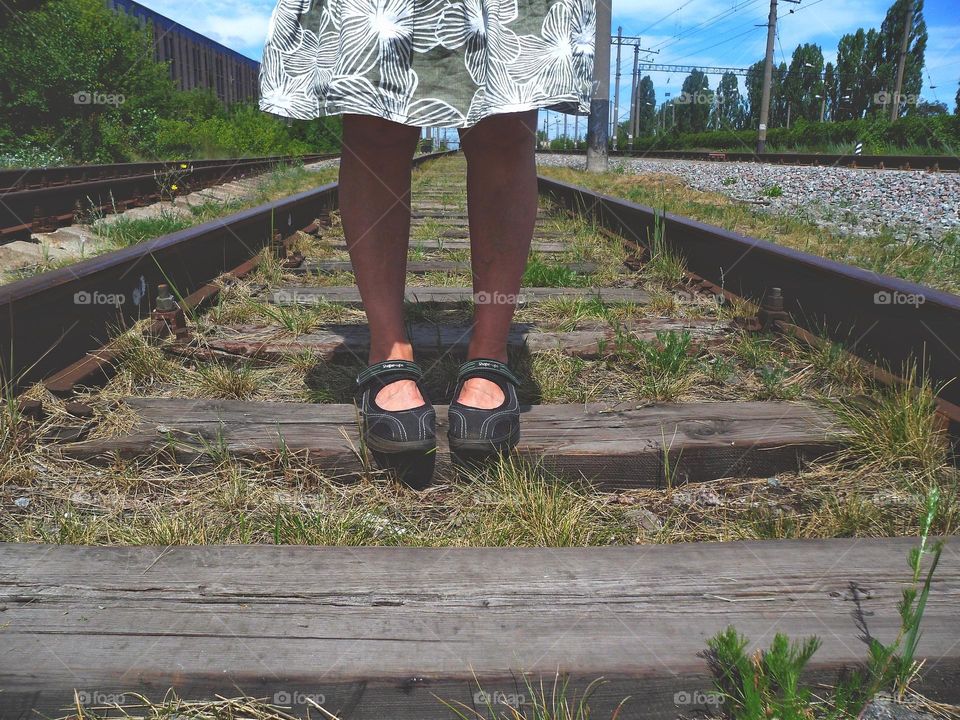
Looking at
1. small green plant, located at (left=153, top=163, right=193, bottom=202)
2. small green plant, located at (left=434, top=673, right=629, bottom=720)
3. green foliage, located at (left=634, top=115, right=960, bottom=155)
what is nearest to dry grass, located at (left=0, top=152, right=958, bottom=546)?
small green plant, located at (left=434, top=673, right=629, bottom=720)

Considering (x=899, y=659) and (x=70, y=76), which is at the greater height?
(x=70, y=76)

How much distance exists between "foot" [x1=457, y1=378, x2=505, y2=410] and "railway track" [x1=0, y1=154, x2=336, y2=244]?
14.8ft

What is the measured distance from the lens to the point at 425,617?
100 cm

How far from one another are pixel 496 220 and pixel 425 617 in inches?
38.0

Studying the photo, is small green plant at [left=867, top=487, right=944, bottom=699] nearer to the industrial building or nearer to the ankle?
the ankle

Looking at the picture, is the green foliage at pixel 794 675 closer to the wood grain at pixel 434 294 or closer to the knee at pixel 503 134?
the knee at pixel 503 134

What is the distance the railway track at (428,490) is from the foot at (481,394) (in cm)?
11

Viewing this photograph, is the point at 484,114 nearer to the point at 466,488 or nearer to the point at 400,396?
the point at 400,396

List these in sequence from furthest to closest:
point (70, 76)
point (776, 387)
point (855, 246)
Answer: point (70, 76)
point (855, 246)
point (776, 387)

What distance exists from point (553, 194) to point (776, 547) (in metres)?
6.70

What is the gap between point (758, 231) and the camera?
4891mm

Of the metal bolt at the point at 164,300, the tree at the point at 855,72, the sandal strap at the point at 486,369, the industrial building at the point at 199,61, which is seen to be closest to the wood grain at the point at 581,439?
the sandal strap at the point at 486,369

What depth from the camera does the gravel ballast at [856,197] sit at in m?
5.73

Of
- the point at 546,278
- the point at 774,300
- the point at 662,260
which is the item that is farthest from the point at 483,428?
the point at 662,260
